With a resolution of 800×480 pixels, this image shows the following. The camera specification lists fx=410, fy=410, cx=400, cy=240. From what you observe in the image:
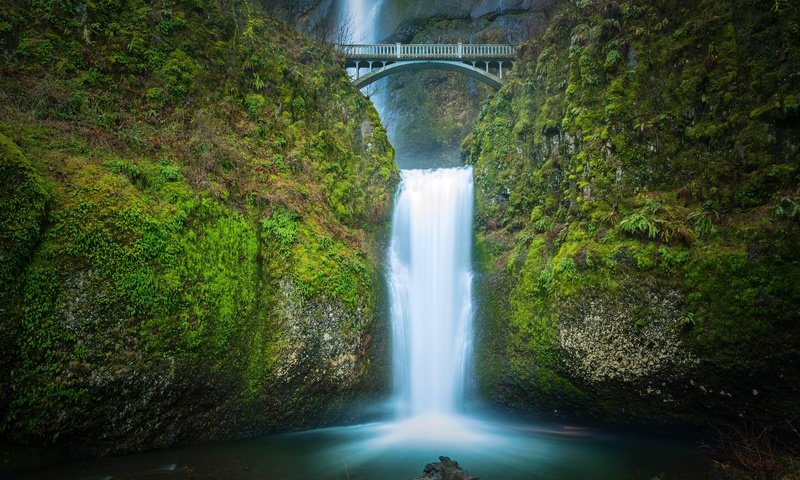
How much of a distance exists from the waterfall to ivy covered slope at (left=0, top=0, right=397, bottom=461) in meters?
1.06

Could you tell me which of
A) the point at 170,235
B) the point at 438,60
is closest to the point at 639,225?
the point at 170,235

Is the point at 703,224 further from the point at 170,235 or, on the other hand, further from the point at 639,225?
the point at 170,235

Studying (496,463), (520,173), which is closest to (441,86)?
(520,173)

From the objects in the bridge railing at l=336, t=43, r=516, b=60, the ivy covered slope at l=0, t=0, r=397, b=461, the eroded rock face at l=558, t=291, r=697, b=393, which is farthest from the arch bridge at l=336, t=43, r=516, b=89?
the eroded rock face at l=558, t=291, r=697, b=393

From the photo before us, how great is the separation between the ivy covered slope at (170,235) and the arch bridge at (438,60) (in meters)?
7.26

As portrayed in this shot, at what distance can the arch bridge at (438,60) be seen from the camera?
20000mm

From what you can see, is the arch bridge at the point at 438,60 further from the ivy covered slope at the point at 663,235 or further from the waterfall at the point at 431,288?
the ivy covered slope at the point at 663,235

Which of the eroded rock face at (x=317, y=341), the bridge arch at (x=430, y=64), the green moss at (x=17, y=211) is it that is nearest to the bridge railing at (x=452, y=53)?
the bridge arch at (x=430, y=64)

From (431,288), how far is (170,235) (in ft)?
24.1

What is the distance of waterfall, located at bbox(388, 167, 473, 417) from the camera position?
1126 cm

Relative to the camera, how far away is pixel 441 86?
88.9ft

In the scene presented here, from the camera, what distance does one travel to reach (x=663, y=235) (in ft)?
28.8

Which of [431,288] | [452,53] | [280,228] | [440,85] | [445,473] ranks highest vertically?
[440,85]

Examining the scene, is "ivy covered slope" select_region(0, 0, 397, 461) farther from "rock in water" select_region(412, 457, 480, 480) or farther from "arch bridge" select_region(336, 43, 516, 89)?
"arch bridge" select_region(336, 43, 516, 89)
